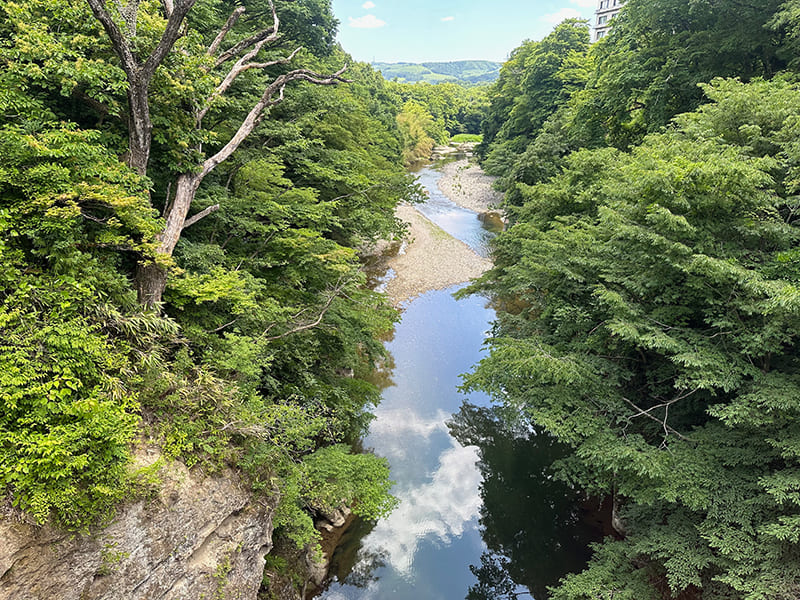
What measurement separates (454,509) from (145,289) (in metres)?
9.35

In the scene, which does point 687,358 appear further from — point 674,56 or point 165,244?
point 674,56

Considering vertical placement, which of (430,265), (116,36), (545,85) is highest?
(545,85)

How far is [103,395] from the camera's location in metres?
4.66

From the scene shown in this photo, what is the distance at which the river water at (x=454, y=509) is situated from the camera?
30.8 feet

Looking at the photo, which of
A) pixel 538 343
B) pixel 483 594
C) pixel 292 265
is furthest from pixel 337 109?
pixel 483 594

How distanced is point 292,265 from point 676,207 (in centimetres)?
797

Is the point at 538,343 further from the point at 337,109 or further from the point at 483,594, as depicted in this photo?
the point at 337,109

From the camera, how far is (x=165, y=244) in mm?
7125

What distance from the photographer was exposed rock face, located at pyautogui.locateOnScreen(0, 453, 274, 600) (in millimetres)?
Answer: 3996

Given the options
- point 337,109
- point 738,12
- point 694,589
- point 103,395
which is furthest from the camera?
point 337,109

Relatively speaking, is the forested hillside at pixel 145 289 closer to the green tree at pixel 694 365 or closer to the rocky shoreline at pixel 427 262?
the green tree at pixel 694 365

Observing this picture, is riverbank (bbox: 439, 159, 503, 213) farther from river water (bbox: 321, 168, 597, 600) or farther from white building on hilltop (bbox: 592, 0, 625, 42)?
white building on hilltop (bbox: 592, 0, 625, 42)

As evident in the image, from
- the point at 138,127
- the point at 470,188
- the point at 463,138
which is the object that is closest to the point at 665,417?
the point at 138,127

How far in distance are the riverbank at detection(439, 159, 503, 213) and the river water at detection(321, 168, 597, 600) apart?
23091 millimetres
